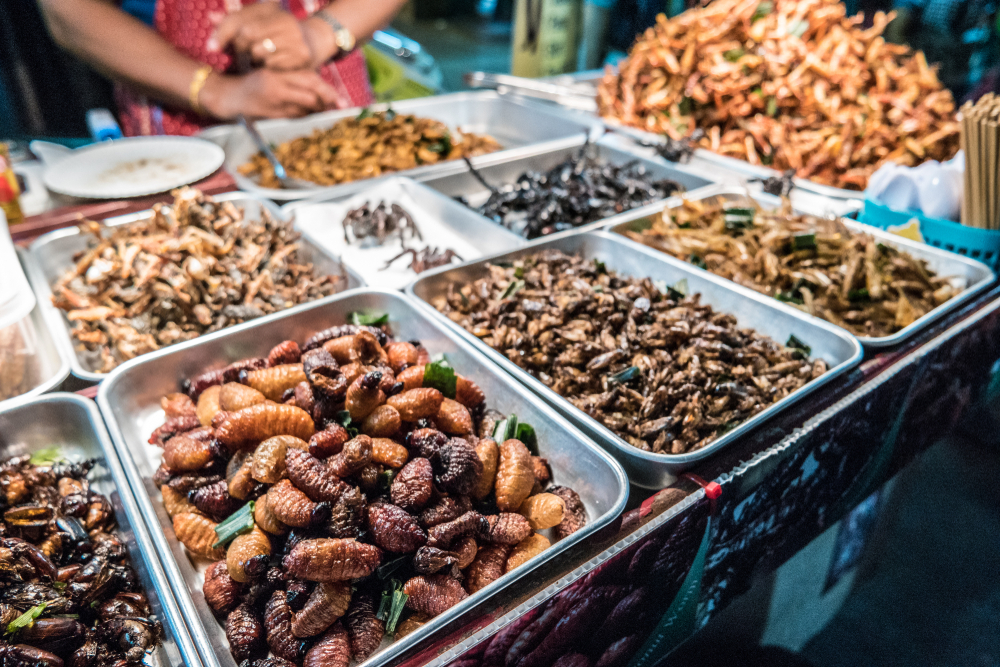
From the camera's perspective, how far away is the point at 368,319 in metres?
1.60

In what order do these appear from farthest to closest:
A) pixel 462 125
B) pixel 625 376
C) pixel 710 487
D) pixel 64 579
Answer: pixel 462 125
pixel 625 376
pixel 710 487
pixel 64 579

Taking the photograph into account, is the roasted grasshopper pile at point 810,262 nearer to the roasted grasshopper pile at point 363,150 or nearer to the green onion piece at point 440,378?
the green onion piece at point 440,378

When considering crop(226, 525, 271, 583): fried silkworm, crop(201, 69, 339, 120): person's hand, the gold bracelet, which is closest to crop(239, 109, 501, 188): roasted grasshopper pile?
crop(201, 69, 339, 120): person's hand

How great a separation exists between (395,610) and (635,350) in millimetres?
809

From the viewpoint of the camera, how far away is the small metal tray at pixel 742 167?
242 cm

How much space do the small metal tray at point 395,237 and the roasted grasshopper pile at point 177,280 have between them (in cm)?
24

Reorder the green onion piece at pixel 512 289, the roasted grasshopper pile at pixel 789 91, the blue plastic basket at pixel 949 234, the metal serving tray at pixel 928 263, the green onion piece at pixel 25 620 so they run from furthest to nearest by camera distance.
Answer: the roasted grasshopper pile at pixel 789 91
the blue plastic basket at pixel 949 234
the green onion piece at pixel 512 289
the metal serving tray at pixel 928 263
the green onion piece at pixel 25 620

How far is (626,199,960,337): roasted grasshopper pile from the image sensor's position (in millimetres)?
1707

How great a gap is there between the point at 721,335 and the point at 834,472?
405 millimetres

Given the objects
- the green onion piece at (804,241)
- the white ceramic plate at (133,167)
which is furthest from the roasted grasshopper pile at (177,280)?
the green onion piece at (804,241)

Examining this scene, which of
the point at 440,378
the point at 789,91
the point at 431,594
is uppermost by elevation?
the point at 789,91

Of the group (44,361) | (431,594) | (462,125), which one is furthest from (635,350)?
(462,125)

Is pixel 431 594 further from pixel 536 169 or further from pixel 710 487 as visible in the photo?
pixel 536 169

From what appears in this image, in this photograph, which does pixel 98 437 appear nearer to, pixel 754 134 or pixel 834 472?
pixel 834 472
